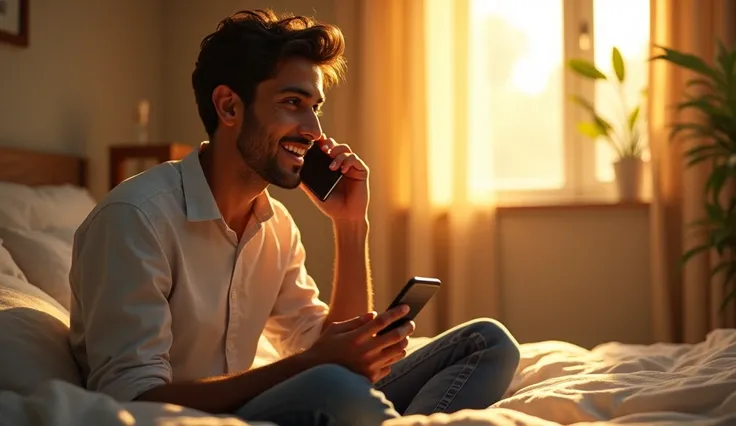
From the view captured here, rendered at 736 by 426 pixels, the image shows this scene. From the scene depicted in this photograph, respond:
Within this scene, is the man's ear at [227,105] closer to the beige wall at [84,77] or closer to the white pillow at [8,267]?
the white pillow at [8,267]

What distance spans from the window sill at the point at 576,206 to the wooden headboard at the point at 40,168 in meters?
1.57

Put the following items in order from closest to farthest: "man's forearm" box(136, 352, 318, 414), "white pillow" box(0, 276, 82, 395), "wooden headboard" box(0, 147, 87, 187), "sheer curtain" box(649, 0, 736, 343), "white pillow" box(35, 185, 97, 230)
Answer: "man's forearm" box(136, 352, 318, 414), "white pillow" box(0, 276, 82, 395), "white pillow" box(35, 185, 97, 230), "wooden headboard" box(0, 147, 87, 187), "sheer curtain" box(649, 0, 736, 343)

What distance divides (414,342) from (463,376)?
0.60m

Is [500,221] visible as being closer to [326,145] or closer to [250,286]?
[326,145]

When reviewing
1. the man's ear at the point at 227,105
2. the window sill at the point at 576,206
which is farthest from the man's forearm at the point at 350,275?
the window sill at the point at 576,206

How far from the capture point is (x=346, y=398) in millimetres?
1218

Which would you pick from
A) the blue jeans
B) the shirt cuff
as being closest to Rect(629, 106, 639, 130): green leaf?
the blue jeans

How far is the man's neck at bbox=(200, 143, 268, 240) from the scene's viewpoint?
1687mm

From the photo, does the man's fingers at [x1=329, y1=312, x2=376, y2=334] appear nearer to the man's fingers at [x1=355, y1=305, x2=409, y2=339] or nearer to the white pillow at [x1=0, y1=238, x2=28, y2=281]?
the man's fingers at [x1=355, y1=305, x2=409, y2=339]

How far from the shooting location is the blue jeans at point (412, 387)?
1.23m

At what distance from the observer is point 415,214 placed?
3500mm

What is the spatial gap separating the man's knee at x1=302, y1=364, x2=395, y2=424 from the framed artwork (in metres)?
2.10

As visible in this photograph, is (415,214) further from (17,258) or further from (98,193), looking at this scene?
(17,258)

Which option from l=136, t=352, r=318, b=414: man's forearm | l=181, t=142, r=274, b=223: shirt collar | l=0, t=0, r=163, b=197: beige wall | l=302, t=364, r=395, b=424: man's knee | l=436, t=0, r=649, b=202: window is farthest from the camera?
l=436, t=0, r=649, b=202: window
